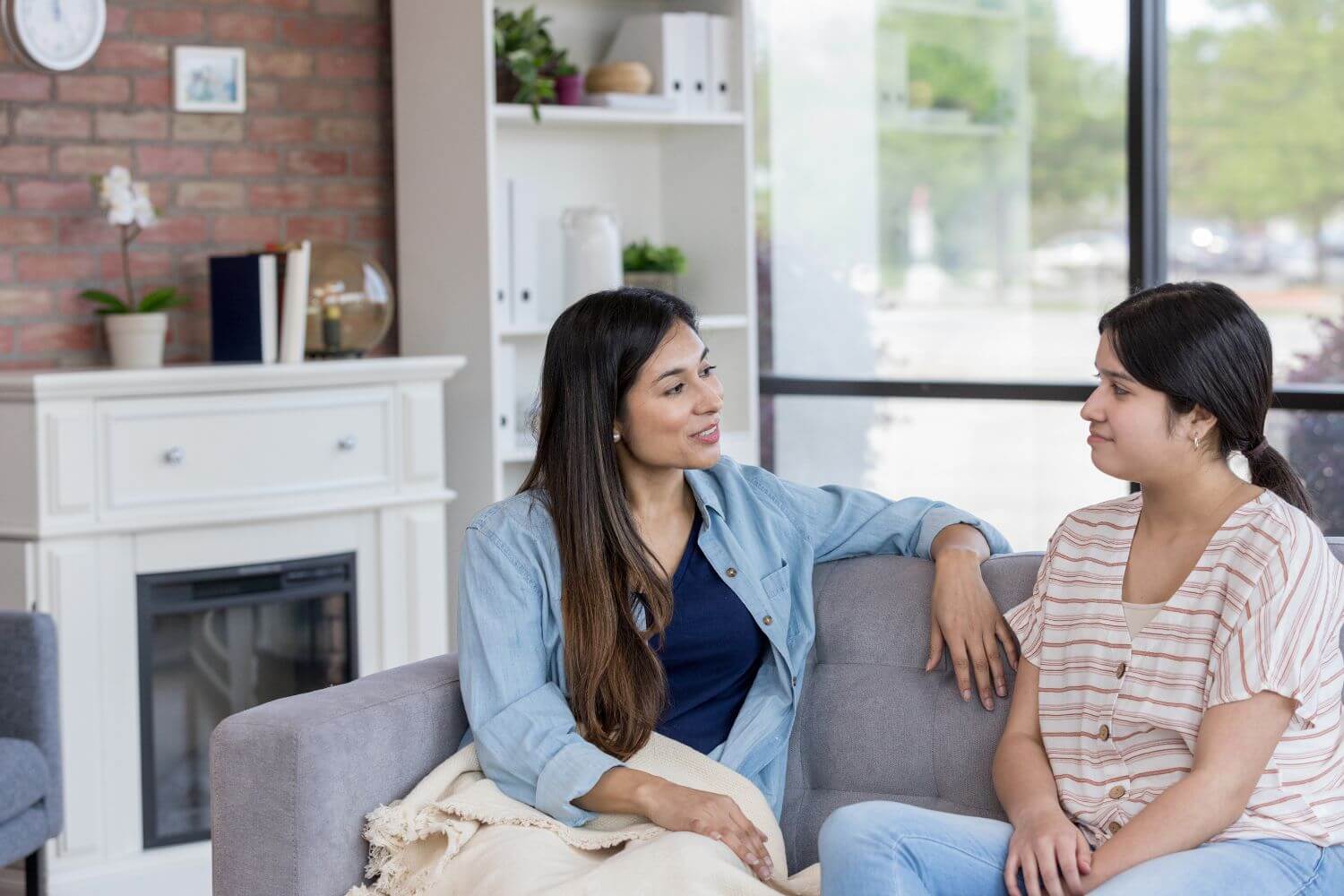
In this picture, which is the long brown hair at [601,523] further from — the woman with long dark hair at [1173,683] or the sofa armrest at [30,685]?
the sofa armrest at [30,685]

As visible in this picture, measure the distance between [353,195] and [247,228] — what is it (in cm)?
29

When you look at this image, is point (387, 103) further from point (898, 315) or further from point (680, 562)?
point (680, 562)

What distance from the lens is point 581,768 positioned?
6.25 ft


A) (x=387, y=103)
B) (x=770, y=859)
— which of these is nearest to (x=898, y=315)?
(x=387, y=103)

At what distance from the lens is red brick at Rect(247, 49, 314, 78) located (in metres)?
3.73

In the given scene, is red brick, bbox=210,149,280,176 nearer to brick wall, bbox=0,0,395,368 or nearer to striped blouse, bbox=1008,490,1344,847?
brick wall, bbox=0,0,395,368

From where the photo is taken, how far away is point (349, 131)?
12.7 feet

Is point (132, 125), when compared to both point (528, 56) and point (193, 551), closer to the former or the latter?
point (528, 56)

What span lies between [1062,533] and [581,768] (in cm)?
65

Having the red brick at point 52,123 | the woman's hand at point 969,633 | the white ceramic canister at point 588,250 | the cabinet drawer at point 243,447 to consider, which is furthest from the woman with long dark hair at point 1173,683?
the red brick at point 52,123

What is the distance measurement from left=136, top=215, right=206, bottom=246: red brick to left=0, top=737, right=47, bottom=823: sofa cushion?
1.28 meters

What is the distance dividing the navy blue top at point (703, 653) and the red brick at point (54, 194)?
6.54 ft

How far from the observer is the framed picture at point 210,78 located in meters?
3.60

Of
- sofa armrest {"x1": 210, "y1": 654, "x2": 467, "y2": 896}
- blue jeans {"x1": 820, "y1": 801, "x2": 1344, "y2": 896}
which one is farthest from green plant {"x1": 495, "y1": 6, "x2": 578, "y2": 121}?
blue jeans {"x1": 820, "y1": 801, "x2": 1344, "y2": 896}
